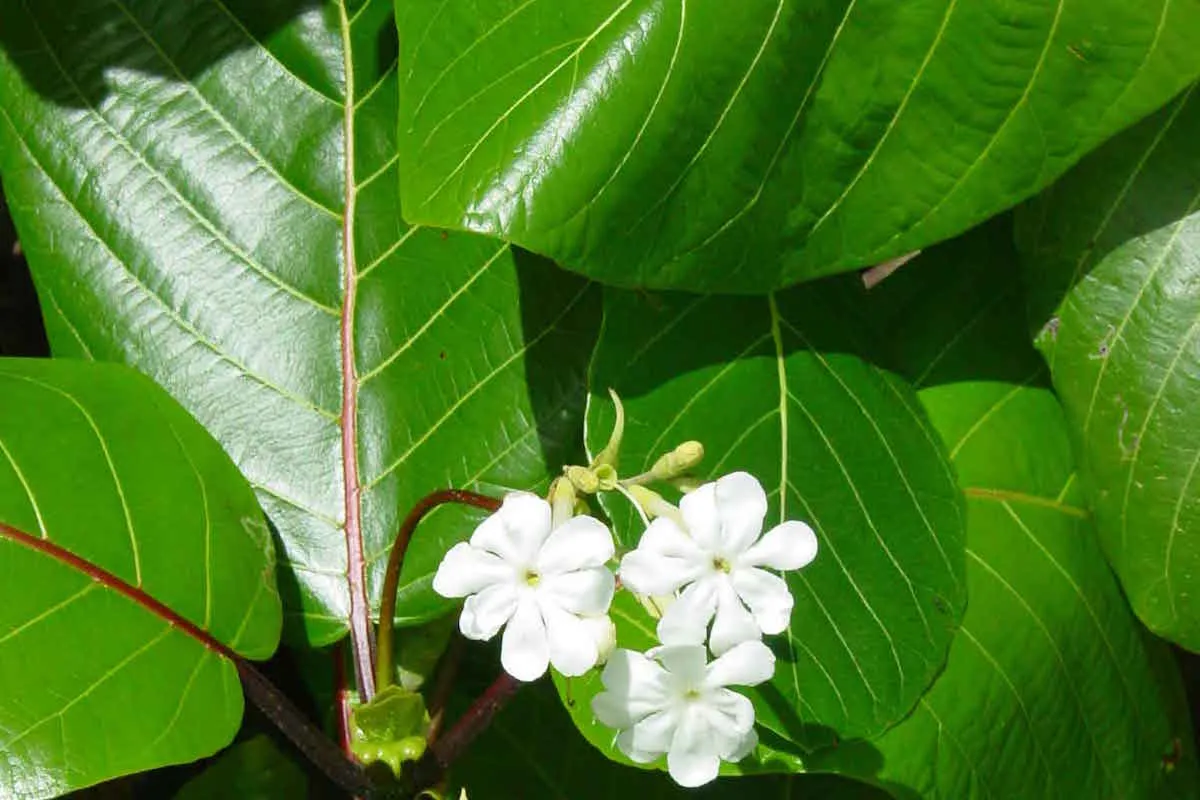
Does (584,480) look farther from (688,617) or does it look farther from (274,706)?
(274,706)

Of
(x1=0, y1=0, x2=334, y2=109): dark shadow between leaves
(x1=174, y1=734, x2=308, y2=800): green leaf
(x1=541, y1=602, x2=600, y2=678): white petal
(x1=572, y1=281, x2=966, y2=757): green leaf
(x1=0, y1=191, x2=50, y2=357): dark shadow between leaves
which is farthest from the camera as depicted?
(x1=0, y1=191, x2=50, y2=357): dark shadow between leaves

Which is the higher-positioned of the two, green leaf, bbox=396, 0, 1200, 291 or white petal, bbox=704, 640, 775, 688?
green leaf, bbox=396, 0, 1200, 291

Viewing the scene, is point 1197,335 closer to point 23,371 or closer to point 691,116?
point 691,116

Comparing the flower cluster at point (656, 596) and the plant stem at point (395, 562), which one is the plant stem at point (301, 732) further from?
the flower cluster at point (656, 596)

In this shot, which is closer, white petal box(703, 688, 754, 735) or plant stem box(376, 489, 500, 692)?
white petal box(703, 688, 754, 735)

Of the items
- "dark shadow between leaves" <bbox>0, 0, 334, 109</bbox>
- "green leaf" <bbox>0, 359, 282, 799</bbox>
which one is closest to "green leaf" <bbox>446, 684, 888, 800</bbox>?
"green leaf" <bbox>0, 359, 282, 799</bbox>

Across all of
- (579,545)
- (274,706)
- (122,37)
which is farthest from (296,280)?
(579,545)

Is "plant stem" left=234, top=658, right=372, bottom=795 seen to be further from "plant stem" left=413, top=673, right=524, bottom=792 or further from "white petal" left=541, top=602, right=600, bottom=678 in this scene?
"white petal" left=541, top=602, right=600, bottom=678

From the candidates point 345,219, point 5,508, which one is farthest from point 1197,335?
point 5,508
